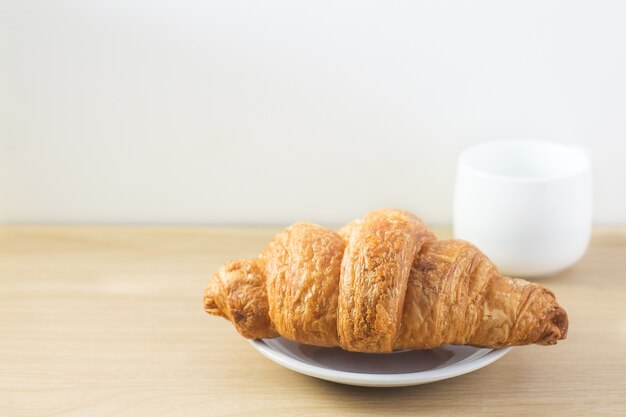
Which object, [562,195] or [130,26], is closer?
[562,195]

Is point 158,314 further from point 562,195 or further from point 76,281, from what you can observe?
point 562,195

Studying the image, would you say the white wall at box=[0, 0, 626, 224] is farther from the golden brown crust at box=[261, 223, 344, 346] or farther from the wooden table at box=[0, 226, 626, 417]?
the golden brown crust at box=[261, 223, 344, 346]

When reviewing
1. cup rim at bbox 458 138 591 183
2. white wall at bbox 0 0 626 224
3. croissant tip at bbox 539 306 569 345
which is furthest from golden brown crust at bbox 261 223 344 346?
white wall at bbox 0 0 626 224

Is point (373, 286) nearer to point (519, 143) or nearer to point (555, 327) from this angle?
point (555, 327)

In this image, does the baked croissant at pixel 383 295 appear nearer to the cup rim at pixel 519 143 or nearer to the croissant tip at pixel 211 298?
the croissant tip at pixel 211 298

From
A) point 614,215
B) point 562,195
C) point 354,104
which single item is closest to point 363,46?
point 354,104

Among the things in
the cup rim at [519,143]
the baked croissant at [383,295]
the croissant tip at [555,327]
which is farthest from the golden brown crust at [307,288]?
the cup rim at [519,143]
